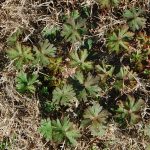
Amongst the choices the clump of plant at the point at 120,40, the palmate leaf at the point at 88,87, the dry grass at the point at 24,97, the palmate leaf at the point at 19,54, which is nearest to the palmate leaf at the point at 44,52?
the palmate leaf at the point at 19,54

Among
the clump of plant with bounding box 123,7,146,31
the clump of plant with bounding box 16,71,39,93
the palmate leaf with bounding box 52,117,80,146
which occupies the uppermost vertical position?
the clump of plant with bounding box 123,7,146,31

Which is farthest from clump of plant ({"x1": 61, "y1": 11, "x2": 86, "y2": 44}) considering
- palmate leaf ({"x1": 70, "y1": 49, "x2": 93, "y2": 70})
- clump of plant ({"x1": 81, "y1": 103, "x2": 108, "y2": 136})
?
clump of plant ({"x1": 81, "y1": 103, "x2": 108, "y2": 136})

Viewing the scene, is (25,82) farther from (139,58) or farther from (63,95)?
(139,58)

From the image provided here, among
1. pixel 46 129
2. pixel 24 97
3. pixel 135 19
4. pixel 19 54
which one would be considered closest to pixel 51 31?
pixel 19 54

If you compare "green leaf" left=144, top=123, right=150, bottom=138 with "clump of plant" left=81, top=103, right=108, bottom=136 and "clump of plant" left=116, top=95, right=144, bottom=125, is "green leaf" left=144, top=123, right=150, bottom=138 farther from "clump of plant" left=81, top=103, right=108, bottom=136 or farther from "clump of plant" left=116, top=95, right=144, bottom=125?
"clump of plant" left=81, top=103, right=108, bottom=136

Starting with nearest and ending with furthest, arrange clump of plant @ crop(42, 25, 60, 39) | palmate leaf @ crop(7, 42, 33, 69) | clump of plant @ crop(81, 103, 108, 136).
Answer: clump of plant @ crop(81, 103, 108, 136) < palmate leaf @ crop(7, 42, 33, 69) < clump of plant @ crop(42, 25, 60, 39)

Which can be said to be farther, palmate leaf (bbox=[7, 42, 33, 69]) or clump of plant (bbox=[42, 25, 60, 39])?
clump of plant (bbox=[42, 25, 60, 39])

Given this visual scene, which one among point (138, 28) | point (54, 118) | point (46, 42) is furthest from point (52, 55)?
point (138, 28)
